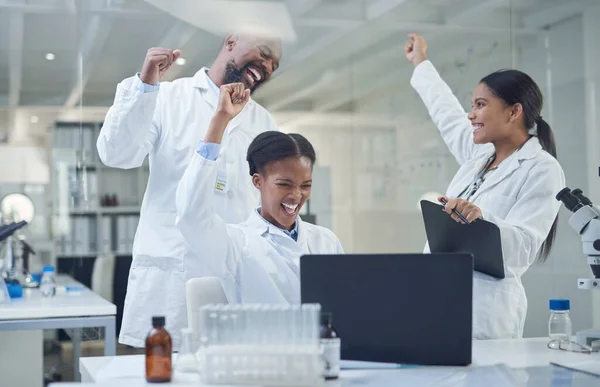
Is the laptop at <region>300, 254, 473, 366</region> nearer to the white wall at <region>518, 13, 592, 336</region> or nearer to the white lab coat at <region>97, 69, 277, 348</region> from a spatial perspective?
the white lab coat at <region>97, 69, 277, 348</region>

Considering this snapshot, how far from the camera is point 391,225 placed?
4316 mm

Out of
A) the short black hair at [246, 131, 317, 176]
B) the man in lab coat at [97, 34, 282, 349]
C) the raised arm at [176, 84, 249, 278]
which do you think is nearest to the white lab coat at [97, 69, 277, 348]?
the man in lab coat at [97, 34, 282, 349]

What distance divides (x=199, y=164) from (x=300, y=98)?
78.9 inches

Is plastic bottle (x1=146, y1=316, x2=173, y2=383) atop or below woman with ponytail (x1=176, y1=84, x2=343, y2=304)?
below

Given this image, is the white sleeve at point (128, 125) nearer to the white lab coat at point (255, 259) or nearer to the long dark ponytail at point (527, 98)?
the white lab coat at point (255, 259)

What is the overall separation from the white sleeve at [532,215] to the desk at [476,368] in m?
0.47

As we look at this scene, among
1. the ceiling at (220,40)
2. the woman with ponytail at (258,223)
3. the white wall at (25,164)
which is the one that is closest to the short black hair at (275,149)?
the woman with ponytail at (258,223)

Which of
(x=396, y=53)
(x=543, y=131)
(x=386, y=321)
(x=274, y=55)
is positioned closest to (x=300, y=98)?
(x=274, y=55)

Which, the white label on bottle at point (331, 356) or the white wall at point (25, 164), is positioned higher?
the white wall at point (25, 164)

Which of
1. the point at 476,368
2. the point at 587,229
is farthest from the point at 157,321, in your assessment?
the point at 587,229

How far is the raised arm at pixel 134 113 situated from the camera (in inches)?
105

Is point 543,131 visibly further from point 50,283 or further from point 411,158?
point 50,283

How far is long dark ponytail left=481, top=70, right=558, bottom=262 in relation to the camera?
2.75 m

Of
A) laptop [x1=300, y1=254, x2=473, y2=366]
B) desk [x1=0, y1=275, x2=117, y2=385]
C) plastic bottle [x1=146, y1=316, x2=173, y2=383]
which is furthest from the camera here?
desk [x1=0, y1=275, x2=117, y2=385]
